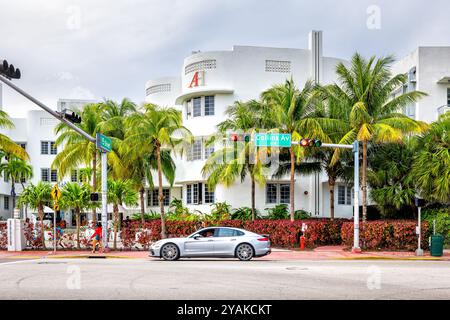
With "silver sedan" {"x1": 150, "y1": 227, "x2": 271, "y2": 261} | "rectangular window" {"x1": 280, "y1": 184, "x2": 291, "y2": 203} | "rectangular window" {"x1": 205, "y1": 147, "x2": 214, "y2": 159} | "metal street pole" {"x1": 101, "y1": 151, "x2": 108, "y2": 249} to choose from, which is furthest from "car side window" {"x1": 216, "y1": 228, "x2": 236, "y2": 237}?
"rectangular window" {"x1": 280, "y1": 184, "x2": 291, "y2": 203}

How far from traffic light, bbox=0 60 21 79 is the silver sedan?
846 centimetres

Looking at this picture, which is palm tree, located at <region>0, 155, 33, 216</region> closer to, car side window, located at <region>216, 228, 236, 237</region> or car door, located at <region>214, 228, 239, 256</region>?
car side window, located at <region>216, 228, 236, 237</region>

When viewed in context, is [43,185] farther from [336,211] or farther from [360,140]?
[336,211]

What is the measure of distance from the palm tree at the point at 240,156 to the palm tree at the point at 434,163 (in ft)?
26.2

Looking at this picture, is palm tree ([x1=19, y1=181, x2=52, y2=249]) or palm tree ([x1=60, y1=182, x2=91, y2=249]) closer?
palm tree ([x1=60, y1=182, x2=91, y2=249])

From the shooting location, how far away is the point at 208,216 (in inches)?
1284

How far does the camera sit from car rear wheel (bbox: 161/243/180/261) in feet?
69.9

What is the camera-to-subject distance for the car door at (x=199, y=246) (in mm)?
21125

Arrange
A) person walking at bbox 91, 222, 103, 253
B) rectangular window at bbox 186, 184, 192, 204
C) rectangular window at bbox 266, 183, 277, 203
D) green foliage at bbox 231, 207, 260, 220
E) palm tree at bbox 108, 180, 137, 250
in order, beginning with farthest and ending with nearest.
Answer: rectangular window at bbox 186, 184, 192, 204, rectangular window at bbox 266, 183, 277, 203, green foliage at bbox 231, 207, 260, 220, palm tree at bbox 108, 180, 137, 250, person walking at bbox 91, 222, 103, 253

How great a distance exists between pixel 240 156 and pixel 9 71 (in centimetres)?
1577

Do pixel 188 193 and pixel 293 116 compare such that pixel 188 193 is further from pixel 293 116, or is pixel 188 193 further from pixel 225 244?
pixel 225 244

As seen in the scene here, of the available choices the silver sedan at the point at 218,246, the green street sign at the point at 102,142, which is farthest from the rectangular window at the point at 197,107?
the silver sedan at the point at 218,246

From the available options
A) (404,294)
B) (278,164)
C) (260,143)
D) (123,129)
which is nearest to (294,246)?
(278,164)
